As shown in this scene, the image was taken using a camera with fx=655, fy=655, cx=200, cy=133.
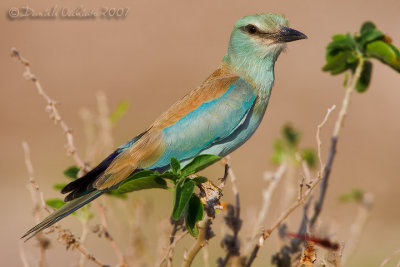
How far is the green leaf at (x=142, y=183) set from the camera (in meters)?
2.68

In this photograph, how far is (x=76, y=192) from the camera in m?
3.27

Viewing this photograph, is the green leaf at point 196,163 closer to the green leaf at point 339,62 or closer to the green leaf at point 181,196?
the green leaf at point 181,196

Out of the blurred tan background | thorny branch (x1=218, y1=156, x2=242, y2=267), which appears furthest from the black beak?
the blurred tan background

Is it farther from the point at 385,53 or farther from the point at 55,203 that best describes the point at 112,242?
the point at 385,53

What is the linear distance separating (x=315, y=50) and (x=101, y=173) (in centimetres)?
967

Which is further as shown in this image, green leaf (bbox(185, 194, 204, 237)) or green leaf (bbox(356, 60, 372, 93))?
green leaf (bbox(356, 60, 372, 93))

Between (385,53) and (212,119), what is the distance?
1.02 metres

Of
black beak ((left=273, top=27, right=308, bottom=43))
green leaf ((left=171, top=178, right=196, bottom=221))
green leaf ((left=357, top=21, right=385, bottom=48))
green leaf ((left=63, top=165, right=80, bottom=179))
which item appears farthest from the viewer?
black beak ((left=273, top=27, right=308, bottom=43))

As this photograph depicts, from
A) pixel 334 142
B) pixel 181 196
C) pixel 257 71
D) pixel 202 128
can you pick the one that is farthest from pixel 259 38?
pixel 181 196

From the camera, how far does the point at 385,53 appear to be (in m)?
3.38

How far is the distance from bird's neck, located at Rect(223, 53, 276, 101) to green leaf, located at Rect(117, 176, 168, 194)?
1.37 meters

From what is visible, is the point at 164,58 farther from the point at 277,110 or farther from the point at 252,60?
the point at 252,60

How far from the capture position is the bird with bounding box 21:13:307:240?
3.43m

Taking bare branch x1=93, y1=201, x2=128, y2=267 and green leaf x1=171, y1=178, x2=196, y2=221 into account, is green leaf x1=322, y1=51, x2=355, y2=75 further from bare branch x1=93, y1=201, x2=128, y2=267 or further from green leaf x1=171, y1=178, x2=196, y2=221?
bare branch x1=93, y1=201, x2=128, y2=267
